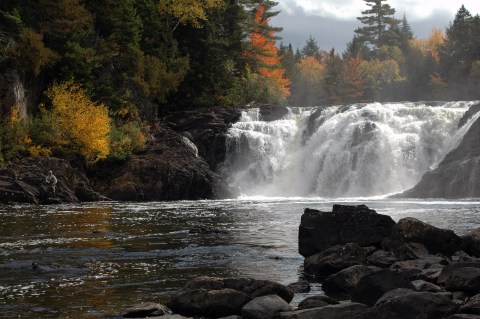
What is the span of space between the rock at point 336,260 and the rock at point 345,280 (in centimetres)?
93

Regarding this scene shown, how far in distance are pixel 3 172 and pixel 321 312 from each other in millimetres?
29941

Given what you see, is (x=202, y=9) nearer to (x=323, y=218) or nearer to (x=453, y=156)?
(x=453, y=156)

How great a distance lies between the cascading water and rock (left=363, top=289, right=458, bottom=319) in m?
35.5

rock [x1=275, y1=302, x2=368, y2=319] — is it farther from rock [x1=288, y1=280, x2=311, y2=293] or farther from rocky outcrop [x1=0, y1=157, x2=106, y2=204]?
rocky outcrop [x1=0, y1=157, x2=106, y2=204]

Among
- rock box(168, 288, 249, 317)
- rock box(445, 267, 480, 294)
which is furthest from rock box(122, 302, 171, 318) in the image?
rock box(445, 267, 480, 294)

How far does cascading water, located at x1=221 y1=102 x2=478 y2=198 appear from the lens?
44.8 metres

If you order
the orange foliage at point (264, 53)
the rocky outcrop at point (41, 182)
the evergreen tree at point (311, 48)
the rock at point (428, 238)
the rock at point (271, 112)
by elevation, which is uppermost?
the evergreen tree at point (311, 48)

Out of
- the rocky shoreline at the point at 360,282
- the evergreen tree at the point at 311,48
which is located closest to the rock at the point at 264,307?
the rocky shoreline at the point at 360,282

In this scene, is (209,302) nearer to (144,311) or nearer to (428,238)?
(144,311)

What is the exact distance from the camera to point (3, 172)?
114ft

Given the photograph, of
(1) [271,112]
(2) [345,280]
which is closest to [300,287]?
(2) [345,280]

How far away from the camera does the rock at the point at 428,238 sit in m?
13.6

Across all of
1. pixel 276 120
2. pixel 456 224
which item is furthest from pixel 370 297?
pixel 276 120

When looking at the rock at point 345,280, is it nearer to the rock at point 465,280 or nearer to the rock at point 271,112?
the rock at point 465,280
